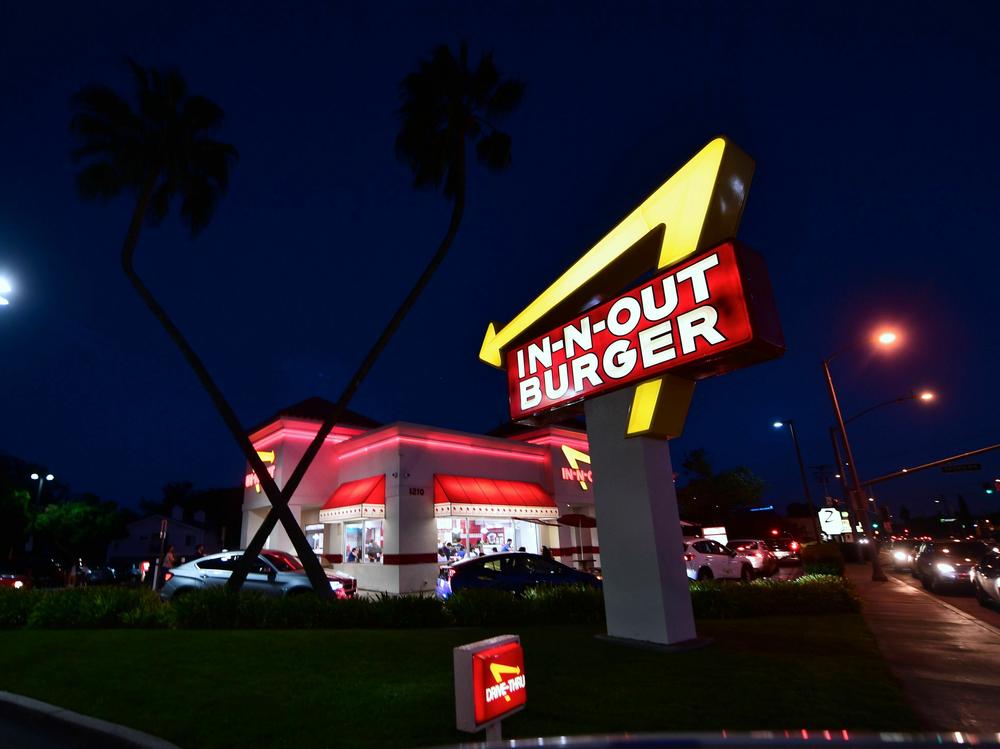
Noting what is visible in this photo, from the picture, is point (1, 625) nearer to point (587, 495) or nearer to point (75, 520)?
point (587, 495)

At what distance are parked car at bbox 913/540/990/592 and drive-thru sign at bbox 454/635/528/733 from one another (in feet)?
56.5

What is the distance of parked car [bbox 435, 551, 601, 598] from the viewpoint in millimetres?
13320

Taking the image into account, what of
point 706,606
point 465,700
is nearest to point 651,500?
point 706,606

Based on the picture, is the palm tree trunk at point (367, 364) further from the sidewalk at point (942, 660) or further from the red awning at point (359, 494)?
the sidewalk at point (942, 660)

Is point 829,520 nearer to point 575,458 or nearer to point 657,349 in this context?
point 575,458

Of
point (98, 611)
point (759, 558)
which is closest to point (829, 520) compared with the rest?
point (759, 558)

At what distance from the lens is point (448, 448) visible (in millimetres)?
21312

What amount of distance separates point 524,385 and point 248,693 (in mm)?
6610

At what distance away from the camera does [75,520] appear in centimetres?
3850

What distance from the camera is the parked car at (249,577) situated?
1376 cm

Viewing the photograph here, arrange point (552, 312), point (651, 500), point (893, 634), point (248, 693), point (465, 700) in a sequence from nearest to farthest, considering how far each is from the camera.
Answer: point (465, 700)
point (248, 693)
point (651, 500)
point (893, 634)
point (552, 312)

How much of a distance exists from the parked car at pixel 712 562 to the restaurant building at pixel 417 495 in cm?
471

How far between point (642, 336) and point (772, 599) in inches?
266

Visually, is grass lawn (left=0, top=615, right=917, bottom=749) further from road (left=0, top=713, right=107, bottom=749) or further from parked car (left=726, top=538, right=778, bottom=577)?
parked car (left=726, top=538, right=778, bottom=577)
